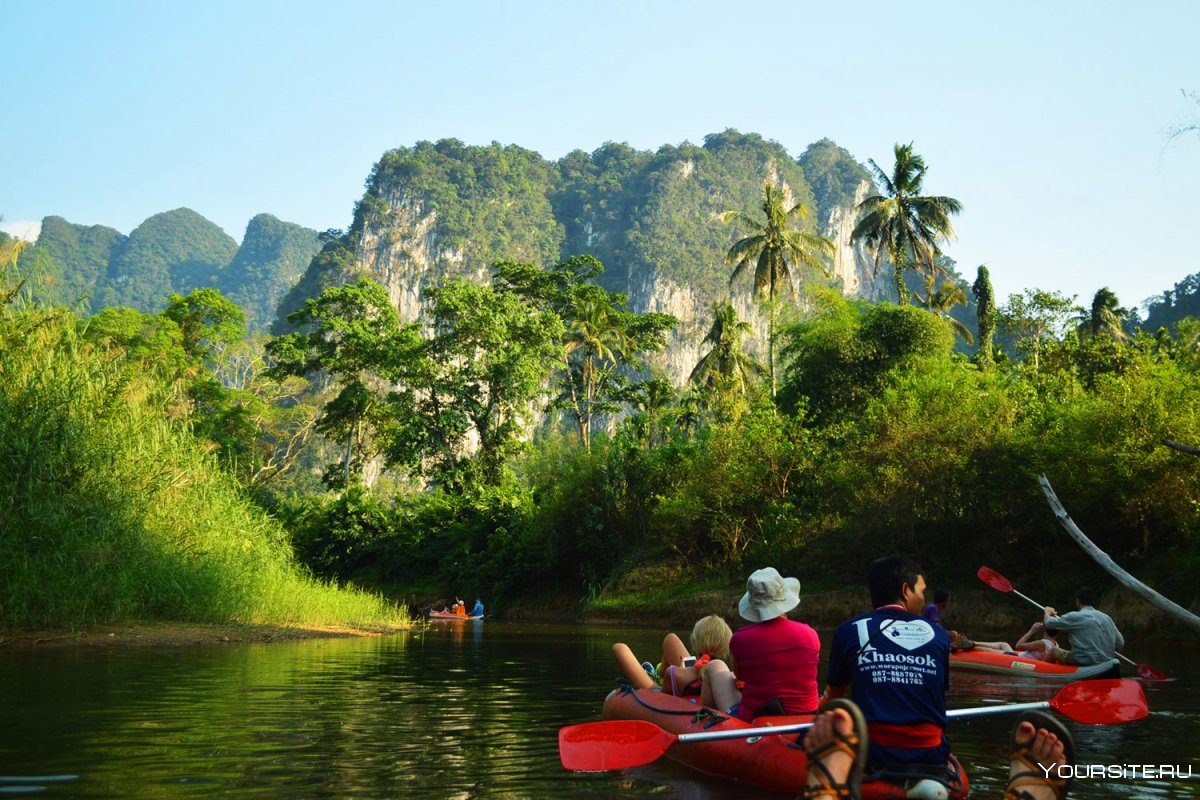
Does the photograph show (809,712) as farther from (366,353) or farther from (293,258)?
(293,258)

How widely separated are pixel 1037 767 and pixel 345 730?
193 inches

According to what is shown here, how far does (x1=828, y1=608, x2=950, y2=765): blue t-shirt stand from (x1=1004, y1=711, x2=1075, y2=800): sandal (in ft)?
1.24

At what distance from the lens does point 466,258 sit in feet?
353

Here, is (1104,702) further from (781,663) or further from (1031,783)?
(1031,783)

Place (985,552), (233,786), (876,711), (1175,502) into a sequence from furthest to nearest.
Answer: (985,552) → (1175,502) → (233,786) → (876,711)

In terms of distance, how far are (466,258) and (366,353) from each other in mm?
73216

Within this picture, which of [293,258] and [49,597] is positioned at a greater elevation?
[293,258]

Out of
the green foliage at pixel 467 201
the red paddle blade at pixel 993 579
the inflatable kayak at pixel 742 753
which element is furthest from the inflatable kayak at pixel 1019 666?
the green foliage at pixel 467 201

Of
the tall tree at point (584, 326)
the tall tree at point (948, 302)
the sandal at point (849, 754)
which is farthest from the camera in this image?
the tall tree at point (584, 326)

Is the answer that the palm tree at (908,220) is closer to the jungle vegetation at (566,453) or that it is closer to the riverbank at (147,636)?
the jungle vegetation at (566,453)

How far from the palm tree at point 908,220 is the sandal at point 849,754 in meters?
31.2

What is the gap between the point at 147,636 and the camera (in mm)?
13242

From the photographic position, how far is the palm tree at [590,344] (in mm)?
39219

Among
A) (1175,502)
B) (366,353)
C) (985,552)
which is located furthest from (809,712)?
(366,353)
